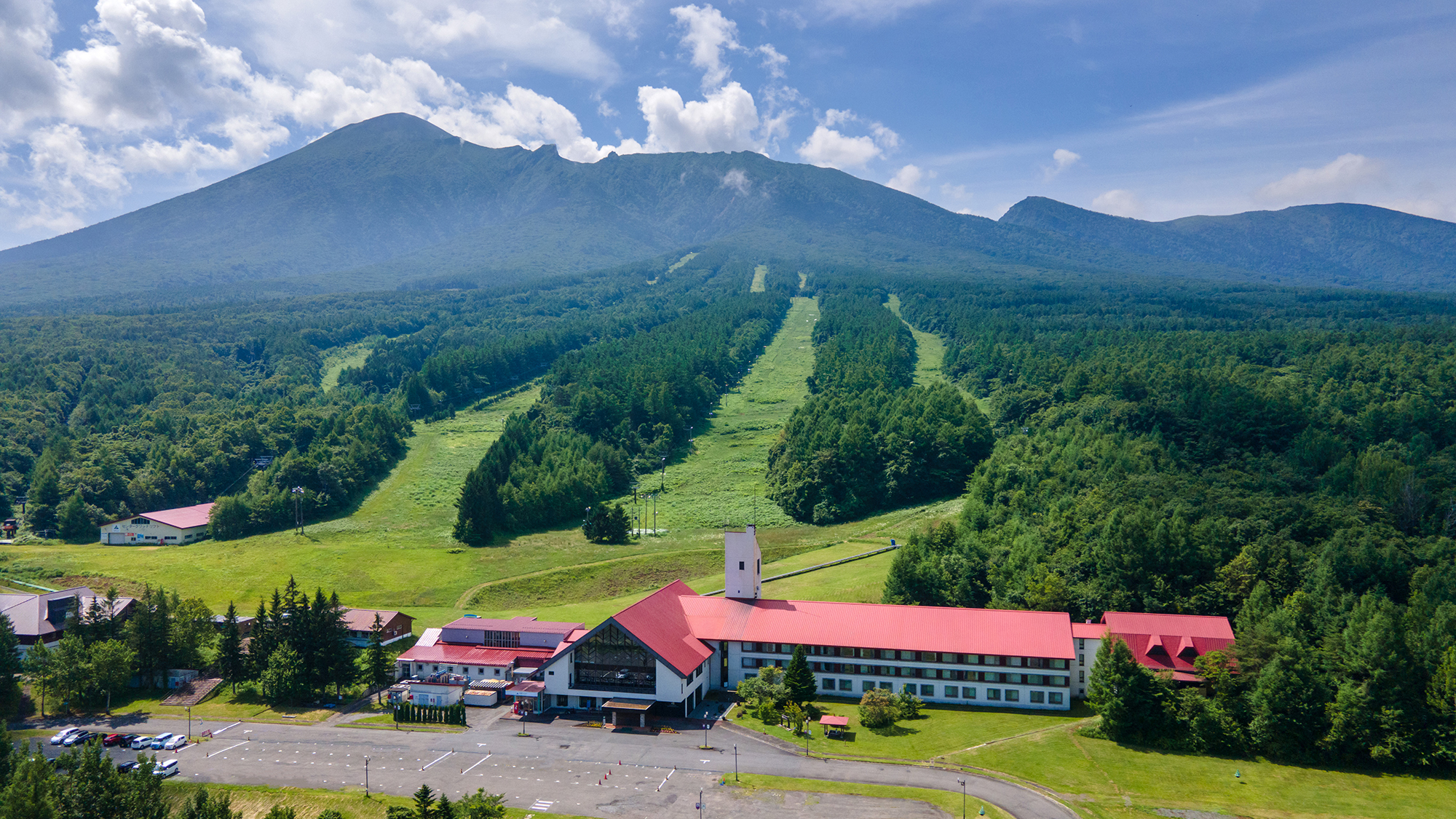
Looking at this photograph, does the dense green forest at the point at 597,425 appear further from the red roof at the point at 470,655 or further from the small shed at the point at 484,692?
the small shed at the point at 484,692

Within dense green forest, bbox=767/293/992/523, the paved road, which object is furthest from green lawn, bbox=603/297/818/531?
the paved road

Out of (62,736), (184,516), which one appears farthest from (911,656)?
(184,516)

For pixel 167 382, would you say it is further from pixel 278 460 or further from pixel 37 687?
pixel 37 687

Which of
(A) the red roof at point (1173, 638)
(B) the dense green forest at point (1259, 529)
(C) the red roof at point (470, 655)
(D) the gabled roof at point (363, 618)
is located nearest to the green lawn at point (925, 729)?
(A) the red roof at point (1173, 638)

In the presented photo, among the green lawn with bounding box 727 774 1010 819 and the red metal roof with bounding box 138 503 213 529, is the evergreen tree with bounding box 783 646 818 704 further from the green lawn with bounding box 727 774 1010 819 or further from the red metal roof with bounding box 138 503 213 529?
the red metal roof with bounding box 138 503 213 529

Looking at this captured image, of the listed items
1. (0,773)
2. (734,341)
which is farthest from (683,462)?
(0,773)

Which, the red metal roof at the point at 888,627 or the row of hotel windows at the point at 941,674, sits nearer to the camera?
the row of hotel windows at the point at 941,674

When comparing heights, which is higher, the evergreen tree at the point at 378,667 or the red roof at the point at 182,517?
the red roof at the point at 182,517
